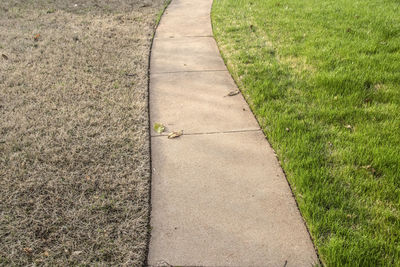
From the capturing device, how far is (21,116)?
12.6 ft

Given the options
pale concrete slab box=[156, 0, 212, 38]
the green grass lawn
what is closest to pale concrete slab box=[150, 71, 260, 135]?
the green grass lawn

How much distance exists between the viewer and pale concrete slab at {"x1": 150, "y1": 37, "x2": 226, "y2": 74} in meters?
5.05

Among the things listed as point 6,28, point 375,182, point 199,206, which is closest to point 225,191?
point 199,206

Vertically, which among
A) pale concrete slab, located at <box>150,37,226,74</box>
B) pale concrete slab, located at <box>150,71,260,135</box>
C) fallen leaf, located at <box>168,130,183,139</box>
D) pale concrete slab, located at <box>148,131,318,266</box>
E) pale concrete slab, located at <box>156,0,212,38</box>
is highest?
pale concrete slab, located at <box>156,0,212,38</box>

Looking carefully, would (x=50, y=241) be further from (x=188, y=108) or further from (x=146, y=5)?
(x=146, y=5)

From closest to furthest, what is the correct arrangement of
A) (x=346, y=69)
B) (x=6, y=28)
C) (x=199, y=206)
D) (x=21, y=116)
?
(x=199, y=206), (x=21, y=116), (x=346, y=69), (x=6, y=28)

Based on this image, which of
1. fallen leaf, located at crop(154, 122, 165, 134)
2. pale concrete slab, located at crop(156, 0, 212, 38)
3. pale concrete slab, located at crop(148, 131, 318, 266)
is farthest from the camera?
pale concrete slab, located at crop(156, 0, 212, 38)

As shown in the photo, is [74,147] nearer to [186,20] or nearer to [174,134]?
[174,134]

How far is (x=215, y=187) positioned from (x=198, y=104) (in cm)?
140

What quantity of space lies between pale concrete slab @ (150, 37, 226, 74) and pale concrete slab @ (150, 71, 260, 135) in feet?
0.73

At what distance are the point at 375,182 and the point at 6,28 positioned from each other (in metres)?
6.43

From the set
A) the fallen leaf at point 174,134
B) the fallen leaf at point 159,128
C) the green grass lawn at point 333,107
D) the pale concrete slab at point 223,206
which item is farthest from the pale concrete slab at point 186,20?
the pale concrete slab at point 223,206

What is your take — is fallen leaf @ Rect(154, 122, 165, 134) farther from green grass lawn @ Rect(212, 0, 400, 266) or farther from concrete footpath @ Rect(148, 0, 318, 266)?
green grass lawn @ Rect(212, 0, 400, 266)

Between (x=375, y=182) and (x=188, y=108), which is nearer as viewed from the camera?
(x=375, y=182)
